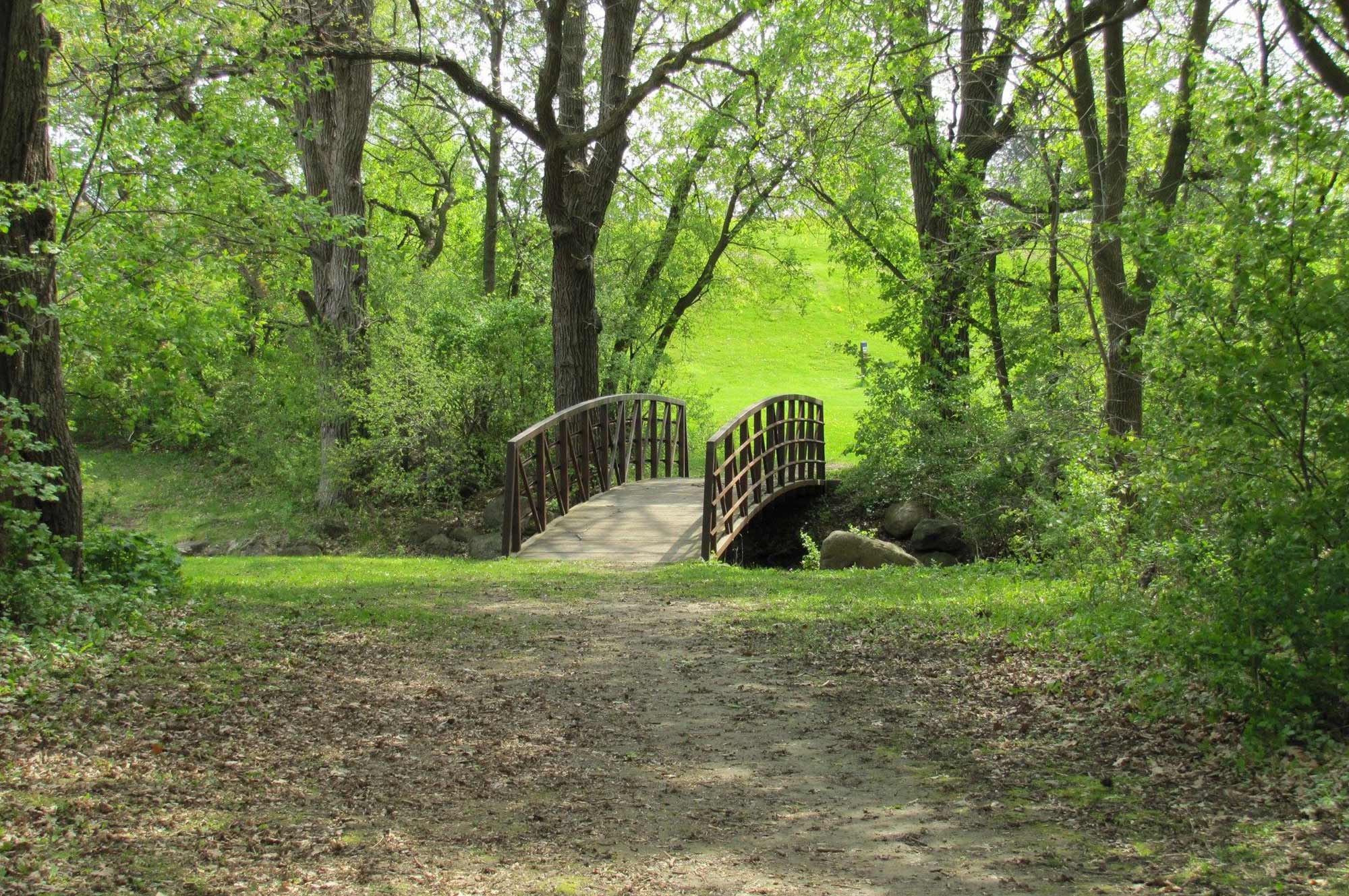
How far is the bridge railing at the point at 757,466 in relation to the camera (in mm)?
13180

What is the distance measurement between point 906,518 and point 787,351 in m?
36.9

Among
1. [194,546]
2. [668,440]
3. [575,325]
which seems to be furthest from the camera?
[194,546]

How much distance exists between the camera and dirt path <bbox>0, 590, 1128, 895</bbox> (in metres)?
3.58

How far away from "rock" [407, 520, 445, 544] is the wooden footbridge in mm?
1644

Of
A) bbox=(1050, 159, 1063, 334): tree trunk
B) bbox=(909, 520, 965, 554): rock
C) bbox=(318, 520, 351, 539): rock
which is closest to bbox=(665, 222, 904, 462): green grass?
bbox=(1050, 159, 1063, 334): tree trunk

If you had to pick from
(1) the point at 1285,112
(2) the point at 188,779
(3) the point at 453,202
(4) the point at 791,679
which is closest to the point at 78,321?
(2) the point at 188,779

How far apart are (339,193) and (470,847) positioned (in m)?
15.8

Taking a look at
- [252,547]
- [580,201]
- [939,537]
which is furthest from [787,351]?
[580,201]

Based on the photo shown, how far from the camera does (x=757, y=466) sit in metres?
16.6

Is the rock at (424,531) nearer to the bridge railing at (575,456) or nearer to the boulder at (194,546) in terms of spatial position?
the bridge railing at (575,456)

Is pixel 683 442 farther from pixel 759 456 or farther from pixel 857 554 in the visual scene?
pixel 857 554

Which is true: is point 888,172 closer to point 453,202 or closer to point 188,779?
point 453,202

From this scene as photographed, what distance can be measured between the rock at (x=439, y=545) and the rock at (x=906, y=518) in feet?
22.2

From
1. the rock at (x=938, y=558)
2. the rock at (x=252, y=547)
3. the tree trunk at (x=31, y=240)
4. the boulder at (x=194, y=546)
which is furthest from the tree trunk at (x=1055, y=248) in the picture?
the boulder at (x=194, y=546)
